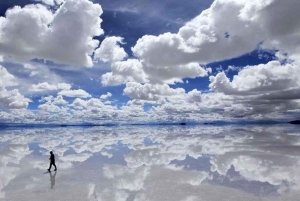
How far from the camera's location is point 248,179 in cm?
1859

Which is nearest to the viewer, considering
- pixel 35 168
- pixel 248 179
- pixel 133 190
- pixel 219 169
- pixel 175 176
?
pixel 133 190

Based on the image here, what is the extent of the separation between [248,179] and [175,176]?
5135 millimetres

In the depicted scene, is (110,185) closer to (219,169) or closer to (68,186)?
(68,186)

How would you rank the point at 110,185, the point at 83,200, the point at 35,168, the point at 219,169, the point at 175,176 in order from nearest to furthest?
the point at 83,200, the point at 110,185, the point at 175,176, the point at 219,169, the point at 35,168

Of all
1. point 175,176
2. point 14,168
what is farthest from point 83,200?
point 14,168

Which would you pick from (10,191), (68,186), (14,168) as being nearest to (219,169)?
(68,186)

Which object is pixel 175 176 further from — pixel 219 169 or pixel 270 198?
pixel 270 198

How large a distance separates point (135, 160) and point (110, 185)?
1078 cm

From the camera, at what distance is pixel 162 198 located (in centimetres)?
1433

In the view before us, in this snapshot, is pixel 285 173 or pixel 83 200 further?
pixel 285 173

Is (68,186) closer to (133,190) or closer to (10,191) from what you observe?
(10,191)

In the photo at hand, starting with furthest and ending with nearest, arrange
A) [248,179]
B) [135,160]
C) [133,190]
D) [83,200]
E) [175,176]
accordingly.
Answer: [135,160] < [175,176] < [248,179] < [133,190] < [83,200]

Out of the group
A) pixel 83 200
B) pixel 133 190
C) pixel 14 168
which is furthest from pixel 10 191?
pixel 14 168

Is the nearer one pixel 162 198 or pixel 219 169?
pixel 162 198
